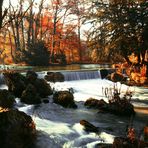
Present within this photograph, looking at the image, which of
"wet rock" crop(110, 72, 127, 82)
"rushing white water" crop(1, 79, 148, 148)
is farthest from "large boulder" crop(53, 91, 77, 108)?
"wet rock" crop(110, 72, 127, 82)

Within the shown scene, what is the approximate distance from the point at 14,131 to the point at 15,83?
8.36 metres

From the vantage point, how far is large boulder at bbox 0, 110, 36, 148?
24.8 feet

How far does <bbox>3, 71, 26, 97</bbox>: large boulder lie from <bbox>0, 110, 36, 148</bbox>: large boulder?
7581 mm

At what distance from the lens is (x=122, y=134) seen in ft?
32.1

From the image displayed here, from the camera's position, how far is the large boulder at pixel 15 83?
15.7 metres

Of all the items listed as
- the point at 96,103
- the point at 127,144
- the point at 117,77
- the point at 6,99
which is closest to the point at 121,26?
the point at 117,77

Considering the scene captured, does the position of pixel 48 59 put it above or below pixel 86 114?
above

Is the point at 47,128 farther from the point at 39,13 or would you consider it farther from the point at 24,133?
the point at 39,13

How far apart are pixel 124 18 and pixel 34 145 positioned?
13749 mm

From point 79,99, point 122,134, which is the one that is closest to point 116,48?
point 79,99

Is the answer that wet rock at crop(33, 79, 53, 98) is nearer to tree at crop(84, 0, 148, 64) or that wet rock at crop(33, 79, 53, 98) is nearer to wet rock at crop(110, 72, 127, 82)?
tree at crop(84, 0, 148, 64)

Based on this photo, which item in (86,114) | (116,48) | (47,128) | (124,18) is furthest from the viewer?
(116,48)

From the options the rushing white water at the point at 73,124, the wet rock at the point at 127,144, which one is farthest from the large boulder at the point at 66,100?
the wet rock at the point at 127,144

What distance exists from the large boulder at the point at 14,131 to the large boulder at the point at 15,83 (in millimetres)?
7581
